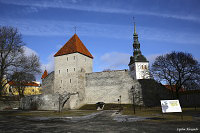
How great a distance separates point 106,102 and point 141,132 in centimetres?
2609

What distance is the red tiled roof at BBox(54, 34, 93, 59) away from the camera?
3503 cm

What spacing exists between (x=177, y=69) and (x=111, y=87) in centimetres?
1272

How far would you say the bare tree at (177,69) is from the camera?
2612 cm

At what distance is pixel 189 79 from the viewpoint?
2603cm

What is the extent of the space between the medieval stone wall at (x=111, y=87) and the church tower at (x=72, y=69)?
6.26 ft

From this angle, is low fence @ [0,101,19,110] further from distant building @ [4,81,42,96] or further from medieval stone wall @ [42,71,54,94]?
medieval stone wall @ [42,71,54,94]

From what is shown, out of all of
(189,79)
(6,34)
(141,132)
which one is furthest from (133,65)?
(141,132)

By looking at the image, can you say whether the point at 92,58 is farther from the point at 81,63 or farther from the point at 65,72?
the point at 65,72

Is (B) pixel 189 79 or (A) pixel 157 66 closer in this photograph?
(B) pixel 189 79

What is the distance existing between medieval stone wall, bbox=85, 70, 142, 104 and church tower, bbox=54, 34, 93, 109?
6.26 feet

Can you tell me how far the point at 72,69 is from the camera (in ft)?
111

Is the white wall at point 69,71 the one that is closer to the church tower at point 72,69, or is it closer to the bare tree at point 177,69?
the church tower at point 72,69

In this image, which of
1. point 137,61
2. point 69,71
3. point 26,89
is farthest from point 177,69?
point 26,89

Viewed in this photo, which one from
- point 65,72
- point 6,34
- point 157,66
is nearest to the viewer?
point 6,34
